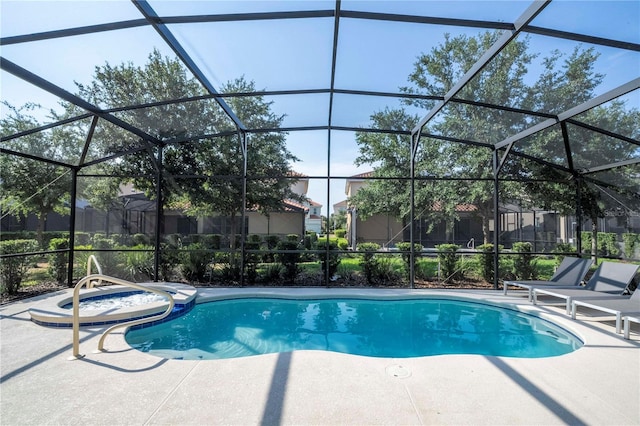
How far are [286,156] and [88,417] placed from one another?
7.12 metres

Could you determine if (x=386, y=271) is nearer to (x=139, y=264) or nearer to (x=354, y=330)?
(x=354, y=330)

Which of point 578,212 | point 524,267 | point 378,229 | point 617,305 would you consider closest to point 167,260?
point 617,305

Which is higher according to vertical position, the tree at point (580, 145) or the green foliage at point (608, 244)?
the tree at point (580, 145)

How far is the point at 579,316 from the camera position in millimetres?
5242

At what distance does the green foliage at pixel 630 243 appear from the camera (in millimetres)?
7105

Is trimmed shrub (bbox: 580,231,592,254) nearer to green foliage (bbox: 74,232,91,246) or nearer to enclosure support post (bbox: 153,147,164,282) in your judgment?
enclosure support post (bbox: 153,147,164,282)

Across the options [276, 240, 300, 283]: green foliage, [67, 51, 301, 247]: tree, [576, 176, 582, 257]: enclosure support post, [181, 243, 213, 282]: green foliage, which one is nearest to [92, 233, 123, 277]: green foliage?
[181, 243, 213, 282]: green foliage

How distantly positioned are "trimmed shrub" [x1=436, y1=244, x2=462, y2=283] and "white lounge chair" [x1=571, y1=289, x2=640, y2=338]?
3107 millimetres

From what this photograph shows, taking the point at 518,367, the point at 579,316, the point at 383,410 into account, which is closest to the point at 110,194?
the point at 383,410

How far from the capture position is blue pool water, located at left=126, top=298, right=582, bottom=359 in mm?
4609

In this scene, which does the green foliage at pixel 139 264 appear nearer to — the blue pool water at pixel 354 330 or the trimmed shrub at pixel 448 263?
the blue pool water at pixel 354 330

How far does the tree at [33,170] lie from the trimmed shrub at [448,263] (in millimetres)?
8713

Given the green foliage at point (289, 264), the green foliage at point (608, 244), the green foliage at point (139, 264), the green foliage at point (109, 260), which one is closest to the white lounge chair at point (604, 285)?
the green foliage at point (608, 244)

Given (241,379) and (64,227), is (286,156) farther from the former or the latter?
(64,227)
